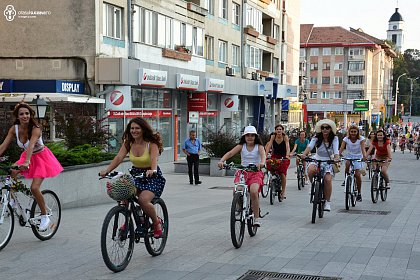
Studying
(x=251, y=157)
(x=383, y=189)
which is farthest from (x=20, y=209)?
(x=383, y=189)

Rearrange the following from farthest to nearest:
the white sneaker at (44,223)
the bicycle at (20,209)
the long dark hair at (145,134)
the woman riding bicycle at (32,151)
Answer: the white sneaker at (44,223) < the woman riding bicycle at (32,151) < the bicycle at (20,209) < the long dark hair at (145,134)

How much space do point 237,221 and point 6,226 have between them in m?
2.99

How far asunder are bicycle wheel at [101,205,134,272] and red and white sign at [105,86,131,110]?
17.8 m

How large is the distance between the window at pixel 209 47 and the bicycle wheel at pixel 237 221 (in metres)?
28.4

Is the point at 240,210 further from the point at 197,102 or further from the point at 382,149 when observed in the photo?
the point at 197,102

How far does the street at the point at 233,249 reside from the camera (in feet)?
22.7

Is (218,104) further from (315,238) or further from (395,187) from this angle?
(315,238)

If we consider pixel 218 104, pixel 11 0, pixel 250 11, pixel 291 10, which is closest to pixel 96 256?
pixel 11 0

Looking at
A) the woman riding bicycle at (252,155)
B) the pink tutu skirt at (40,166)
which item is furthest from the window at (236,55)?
the pink tutu skirt at (40,166)

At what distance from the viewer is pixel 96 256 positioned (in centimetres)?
763

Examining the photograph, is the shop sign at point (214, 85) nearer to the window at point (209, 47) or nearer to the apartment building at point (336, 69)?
the window at point (209, 47)

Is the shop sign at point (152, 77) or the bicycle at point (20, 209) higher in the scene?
the shop sign at point (152, 77)

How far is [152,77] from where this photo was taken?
26781 millimetres

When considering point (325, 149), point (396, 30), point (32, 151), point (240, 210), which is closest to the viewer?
point (32, 151)
